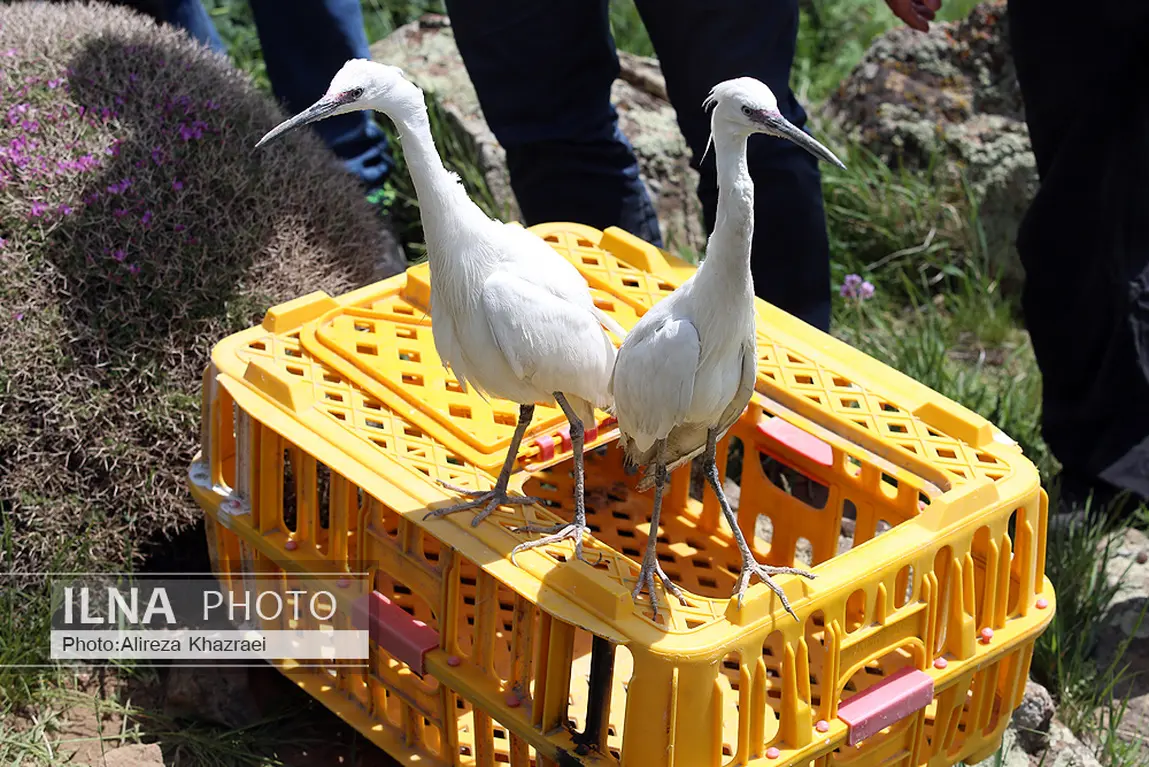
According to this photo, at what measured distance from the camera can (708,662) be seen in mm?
2014

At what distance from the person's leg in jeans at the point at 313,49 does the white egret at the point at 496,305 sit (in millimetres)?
1562

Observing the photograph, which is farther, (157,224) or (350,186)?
(350,186)

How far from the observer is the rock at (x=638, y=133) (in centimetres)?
428

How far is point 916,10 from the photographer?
295 cm

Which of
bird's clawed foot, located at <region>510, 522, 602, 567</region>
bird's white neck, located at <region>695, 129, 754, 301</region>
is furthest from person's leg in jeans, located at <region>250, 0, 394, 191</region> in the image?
bird's white neck, located at <region>695, 129, 754, 301</region>

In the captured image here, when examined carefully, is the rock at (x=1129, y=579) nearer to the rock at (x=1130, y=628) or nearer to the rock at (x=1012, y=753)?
the rock at (x=1130, y=628)

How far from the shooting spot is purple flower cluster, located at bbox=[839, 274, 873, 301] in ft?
12.6

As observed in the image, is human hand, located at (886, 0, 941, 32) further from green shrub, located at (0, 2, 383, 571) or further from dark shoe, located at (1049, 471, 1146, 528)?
green shrub, located at (0, 2, 383, 571)

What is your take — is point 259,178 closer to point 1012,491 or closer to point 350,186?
point 350,186

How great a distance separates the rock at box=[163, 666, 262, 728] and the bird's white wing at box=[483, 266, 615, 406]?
988 mm

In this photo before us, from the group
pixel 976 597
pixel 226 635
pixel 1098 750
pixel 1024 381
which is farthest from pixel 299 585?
pixel 1024 381

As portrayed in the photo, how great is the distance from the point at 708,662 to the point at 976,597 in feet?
2.26

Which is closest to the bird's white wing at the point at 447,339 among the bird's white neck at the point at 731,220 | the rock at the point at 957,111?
the bird's white neck at the point at 731,220

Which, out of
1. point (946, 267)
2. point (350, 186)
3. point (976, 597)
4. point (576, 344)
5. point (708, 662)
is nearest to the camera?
point (708, 662)
